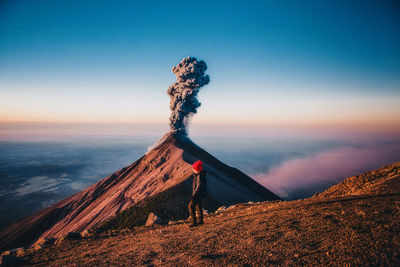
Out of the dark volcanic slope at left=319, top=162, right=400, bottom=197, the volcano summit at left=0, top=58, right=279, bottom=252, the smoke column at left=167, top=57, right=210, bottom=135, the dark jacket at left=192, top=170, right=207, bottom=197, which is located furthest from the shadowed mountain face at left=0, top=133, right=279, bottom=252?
the dark jacket at left=192, top=170, right=207, bottom=197

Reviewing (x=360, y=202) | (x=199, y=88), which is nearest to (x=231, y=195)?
(x=360, y=202)

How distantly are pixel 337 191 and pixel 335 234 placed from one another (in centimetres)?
697

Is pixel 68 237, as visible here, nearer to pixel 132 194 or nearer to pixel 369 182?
pixel 369 182

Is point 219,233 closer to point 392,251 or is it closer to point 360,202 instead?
point 392,251

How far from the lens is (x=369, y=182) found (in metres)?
10.3

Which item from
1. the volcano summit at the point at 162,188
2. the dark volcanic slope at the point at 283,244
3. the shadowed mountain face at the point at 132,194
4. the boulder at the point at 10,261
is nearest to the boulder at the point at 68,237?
the dark volcanic slope at the point at 283,244

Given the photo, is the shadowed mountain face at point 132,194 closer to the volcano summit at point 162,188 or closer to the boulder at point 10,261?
the volcano summit at point 162,188

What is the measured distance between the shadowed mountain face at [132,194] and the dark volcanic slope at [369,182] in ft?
40.3

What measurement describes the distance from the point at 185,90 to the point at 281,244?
4473cm

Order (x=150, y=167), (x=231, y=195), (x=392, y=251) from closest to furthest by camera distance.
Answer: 1. (x=392, y=251)
2. (x=231, y=195)
3. (x=150, y=167)

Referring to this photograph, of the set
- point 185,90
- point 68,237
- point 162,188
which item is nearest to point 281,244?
point 68,237

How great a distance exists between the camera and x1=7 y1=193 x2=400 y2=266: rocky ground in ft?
13.9

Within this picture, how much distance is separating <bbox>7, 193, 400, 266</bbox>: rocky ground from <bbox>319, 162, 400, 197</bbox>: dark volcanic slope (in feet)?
4.94

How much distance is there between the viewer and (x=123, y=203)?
2841cm
